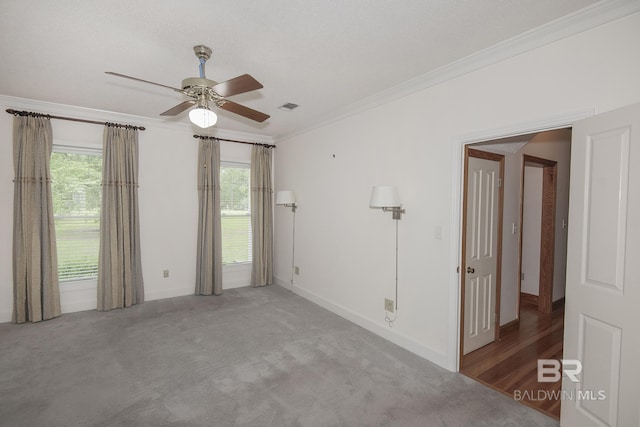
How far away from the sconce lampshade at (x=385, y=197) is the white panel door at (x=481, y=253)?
715 mm

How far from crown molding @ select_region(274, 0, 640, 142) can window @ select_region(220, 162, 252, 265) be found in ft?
9.65

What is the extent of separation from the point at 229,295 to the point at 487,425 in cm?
408

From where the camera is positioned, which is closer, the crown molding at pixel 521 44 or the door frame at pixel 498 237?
the crown molding at pixel 521 44

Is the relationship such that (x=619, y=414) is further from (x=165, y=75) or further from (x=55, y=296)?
(x=55, y=296)

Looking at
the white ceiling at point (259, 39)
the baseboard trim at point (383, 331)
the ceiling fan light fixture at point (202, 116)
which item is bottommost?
the baseboard trim at point (383, 331)

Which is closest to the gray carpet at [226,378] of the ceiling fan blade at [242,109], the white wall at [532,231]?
the ceiling fan blade at [242,109]

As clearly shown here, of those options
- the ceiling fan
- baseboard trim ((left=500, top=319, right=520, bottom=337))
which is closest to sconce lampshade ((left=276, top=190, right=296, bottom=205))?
the ceiling fan

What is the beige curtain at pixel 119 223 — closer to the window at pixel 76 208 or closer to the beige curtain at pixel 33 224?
the window at pixel 76 208

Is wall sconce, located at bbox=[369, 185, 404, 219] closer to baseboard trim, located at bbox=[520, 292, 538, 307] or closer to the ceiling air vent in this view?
the ceiling air vent

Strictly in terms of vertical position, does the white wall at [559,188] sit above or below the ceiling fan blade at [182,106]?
below

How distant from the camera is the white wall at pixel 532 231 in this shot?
4742mm

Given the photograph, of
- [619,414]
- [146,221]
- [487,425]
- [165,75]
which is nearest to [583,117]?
[619,414]

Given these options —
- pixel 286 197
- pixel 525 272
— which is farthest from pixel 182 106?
pixel 525 272

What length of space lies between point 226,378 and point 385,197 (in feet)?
7.56
